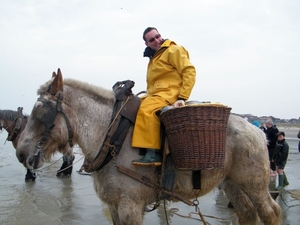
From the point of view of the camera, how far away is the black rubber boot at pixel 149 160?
9.93ft

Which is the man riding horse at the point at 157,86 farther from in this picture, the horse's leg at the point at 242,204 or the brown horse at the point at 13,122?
the brown horse at the point at 13,122

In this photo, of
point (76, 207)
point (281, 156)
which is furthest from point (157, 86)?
point (281, 156)

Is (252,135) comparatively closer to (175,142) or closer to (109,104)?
(175,142)

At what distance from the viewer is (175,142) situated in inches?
120

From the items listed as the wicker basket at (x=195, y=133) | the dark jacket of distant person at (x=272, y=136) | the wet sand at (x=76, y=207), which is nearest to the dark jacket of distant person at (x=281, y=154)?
the dark jacket of distant person at (x=272, y=136)

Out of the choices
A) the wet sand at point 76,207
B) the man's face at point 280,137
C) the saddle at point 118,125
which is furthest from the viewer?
the man's face at point 280,137

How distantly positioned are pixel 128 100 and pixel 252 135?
5.58ft

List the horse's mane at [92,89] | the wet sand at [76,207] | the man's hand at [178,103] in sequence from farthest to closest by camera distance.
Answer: the wet sand at [76,207] → the horse's mane at [92,89] → the man's hand at [178,103]

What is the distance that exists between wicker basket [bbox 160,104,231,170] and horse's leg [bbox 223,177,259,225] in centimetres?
128

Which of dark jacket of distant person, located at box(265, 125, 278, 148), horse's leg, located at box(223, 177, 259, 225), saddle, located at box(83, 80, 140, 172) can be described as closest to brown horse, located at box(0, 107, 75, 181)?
horse's leg, located at box(223, 177, 259, 225)

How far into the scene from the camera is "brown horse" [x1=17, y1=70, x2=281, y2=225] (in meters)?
2.99

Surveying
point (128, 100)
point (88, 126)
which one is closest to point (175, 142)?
point (128, 100)

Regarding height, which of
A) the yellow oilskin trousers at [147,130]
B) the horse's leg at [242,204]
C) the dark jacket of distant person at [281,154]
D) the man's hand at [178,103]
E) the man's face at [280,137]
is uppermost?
the man's hand at [178,103]

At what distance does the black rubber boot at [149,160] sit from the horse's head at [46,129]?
808mm
